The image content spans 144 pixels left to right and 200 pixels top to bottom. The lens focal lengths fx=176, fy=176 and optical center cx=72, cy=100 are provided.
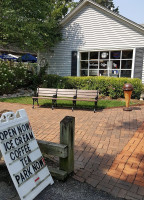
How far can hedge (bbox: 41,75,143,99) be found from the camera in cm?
941

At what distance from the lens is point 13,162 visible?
2.23 metres

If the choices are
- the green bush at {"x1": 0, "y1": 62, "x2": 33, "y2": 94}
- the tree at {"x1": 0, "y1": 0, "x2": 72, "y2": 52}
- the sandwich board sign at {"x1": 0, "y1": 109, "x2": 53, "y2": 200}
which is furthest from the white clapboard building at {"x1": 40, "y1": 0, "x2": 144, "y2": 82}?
the sandwich board sign at {"x1": 0, "y1": 109, "x2": 53, "y2": 200}

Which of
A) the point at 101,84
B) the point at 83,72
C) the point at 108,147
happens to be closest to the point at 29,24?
the point at 83,72

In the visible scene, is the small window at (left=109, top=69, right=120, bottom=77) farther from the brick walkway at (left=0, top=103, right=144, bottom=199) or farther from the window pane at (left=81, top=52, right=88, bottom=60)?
the brick walkway at (left=0, top=103, right=144, bottom=199)

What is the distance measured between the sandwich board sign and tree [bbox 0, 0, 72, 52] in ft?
31.9

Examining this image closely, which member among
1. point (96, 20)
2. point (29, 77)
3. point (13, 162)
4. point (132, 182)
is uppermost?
point (96, 20)

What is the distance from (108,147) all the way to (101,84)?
21.8 feet

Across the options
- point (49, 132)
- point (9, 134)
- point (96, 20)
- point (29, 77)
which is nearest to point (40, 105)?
point (49, 132)

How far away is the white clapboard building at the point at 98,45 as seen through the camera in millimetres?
10406

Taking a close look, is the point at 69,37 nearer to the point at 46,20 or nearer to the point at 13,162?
the point at 46,20

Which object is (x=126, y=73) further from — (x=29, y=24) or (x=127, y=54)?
(x=29, y=24)

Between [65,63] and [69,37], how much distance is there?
1.84 m

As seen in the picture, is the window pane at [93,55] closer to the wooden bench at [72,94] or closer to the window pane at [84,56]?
the window pane at [84,56]

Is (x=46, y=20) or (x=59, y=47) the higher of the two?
(x=46, y=20)
